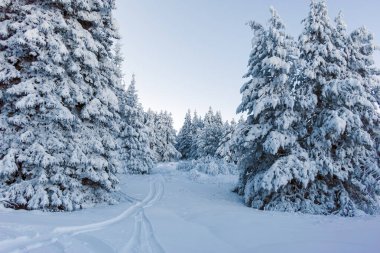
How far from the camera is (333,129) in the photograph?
14.5m

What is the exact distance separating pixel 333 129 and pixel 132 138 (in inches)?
1008

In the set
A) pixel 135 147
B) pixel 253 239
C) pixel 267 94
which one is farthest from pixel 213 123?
pixel 253 239

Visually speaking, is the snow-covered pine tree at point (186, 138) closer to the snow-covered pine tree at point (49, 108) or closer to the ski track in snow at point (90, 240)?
the snow-covered pine tree at point (49, 108)


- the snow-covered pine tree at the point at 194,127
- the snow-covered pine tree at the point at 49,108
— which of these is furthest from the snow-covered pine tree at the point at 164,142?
the snow-covered pine tree at the point at 49,108

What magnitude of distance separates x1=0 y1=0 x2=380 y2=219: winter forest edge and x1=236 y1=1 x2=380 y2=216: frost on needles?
0.06m

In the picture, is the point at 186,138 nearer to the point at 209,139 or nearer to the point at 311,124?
the point at 209,139

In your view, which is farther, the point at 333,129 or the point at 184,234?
the point at 333,129

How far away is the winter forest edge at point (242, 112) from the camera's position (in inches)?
468

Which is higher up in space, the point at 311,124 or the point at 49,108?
the point at 311,124

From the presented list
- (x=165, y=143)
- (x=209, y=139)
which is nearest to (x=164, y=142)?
(x=165, y=143)

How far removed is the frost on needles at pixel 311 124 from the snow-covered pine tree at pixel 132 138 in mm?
19971

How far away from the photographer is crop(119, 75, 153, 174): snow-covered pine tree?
3550 cm

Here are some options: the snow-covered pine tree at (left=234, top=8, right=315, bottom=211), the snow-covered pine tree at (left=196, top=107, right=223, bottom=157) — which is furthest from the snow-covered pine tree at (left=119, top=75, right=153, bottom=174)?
the snow-covered pine tree at (left=196, top=107, right=223, bottom=157)

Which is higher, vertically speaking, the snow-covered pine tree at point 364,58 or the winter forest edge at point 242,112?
the snow-covered pine tree at point 364,58
